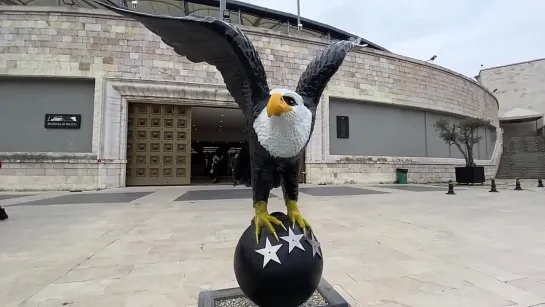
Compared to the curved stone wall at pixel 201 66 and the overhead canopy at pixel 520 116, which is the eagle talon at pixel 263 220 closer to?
the curved stone wall at pixel 201 66

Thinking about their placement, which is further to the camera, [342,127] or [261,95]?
[342,127]

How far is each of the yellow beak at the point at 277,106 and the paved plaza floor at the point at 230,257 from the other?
1.59 metres

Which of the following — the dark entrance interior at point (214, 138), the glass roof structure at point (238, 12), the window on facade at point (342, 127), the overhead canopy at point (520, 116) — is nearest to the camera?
the window on facade at point (342, 127)

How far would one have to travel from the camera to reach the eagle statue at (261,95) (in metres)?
1.84

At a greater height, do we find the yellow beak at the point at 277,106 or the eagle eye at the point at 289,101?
the eagle eye at the point at 289,101

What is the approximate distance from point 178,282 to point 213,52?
202 centimetres

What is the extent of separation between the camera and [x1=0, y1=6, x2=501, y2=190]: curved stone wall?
11055 millimetres

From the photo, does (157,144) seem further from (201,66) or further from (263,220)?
(263,220)

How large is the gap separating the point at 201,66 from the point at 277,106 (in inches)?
461

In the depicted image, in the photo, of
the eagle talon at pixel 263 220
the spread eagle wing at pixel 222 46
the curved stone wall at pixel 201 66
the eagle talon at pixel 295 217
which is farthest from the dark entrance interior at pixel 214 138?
the eagle talon at pixel 263 220

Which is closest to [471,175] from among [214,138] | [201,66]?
[201,66]

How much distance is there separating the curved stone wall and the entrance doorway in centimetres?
137

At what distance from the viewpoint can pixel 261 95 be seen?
2086 millimetres

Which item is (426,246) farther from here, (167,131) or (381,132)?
(381,132)
